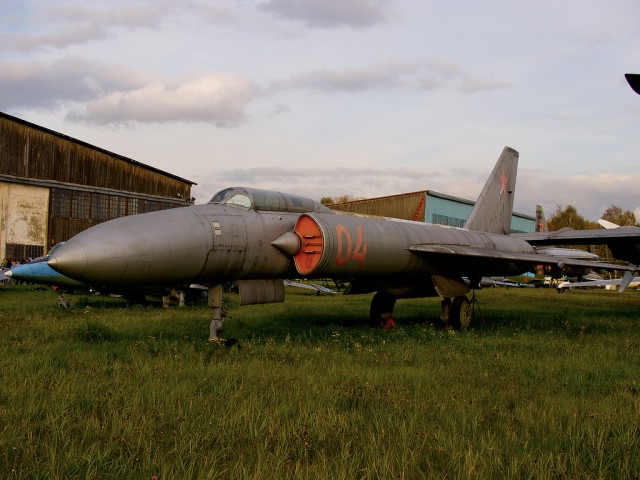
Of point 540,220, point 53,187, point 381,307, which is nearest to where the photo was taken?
point 381,307

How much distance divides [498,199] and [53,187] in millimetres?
24622

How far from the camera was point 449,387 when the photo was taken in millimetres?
5691

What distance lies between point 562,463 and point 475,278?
32.2 feet

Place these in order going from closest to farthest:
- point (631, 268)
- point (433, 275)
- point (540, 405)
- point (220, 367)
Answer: point (540, 405), point (220, 367), point (433, 275), point (631, 268)

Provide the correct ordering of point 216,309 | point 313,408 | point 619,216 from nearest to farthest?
point 313,408 < point 216,309 < point 619,216

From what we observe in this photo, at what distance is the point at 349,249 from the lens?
366 inches

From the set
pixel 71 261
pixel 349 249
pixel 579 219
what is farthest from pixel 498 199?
pixel 579 219

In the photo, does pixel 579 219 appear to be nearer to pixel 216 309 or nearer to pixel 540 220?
pixel 540 220

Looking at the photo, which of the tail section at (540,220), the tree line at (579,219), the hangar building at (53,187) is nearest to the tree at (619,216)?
the tree line at (579,219)

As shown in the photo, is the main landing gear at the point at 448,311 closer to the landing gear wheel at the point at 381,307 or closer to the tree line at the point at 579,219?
the landing gear wheel at the point at 381,307

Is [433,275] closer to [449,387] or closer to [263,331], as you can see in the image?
[263,331]

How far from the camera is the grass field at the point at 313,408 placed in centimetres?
346

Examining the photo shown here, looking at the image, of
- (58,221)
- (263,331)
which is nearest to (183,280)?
(263,331)

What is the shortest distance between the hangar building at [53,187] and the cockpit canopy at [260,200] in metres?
19.0
